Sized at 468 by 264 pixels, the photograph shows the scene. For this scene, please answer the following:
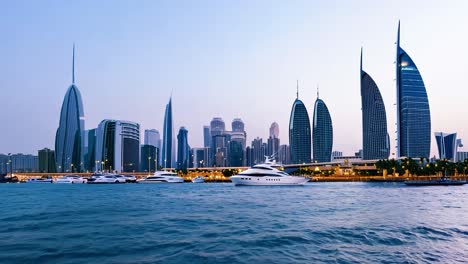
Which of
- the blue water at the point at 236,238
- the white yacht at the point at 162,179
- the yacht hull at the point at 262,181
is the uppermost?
the blue water at the point at 236,238

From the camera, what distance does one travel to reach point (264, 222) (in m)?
36.0

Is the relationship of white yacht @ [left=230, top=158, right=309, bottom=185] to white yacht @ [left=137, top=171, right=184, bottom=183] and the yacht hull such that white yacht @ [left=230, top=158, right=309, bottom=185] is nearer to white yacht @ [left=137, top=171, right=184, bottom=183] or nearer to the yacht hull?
the yacht hull

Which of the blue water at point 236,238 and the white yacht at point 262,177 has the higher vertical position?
the blue water at point 236,238

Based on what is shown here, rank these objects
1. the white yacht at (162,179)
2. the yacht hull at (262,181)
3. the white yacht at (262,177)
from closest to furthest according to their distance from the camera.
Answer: the yacht hull at (262,181) < the white yacht at (262,177) < the white yacht at (162,179)

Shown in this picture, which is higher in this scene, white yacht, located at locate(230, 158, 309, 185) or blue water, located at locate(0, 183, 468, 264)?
blue water, located at locate(0, 183, 468, 264)

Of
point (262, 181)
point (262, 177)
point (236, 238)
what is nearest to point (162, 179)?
point (262, 177)

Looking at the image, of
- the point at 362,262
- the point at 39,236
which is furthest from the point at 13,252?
the point at 362,262

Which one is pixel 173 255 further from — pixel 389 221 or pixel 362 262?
pixel 389 221

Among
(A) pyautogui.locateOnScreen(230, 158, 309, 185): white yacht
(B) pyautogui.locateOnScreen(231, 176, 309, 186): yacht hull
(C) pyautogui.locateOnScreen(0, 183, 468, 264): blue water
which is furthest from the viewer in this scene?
(A) pyautogui.locateOnScreen(230, 158, 309, 185): white yacht

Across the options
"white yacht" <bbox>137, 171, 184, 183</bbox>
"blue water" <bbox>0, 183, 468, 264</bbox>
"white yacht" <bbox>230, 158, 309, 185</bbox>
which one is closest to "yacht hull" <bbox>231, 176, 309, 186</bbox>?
"white yacht" <bbox>230, 158, 309, 185</bbox>

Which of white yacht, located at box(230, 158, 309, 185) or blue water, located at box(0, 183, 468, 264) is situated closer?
blue water, located at box(0, 183, 468, 264)

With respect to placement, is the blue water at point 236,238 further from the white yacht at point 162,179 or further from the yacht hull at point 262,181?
the white yacht at point 162,179

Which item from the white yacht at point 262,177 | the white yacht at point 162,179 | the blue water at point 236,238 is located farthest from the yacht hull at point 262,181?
the blue water at point 236,238

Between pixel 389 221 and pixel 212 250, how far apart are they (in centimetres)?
2065
